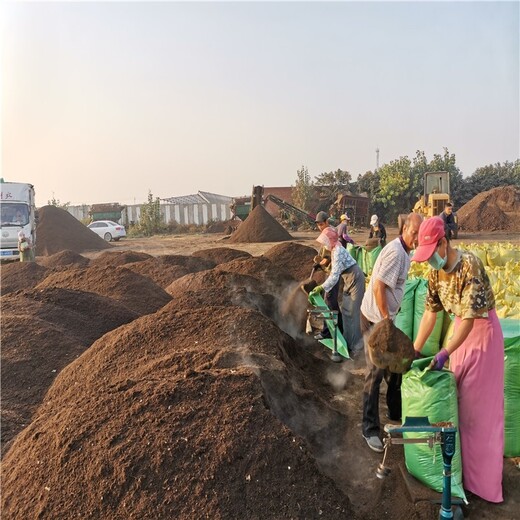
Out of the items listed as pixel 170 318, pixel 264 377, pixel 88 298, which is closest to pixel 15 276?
pixel 88 298

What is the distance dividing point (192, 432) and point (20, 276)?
8747mm

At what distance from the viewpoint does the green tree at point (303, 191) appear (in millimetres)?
29656

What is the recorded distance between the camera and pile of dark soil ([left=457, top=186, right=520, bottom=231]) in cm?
2502

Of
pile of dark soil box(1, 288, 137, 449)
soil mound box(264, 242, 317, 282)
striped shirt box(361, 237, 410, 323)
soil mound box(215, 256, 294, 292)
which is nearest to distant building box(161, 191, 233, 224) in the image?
soil mound box(264, 242, 317, 282)

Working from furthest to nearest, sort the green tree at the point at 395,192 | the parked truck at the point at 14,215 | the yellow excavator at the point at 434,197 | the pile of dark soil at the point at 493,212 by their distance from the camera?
1. the green tree at the point at 395,192
2. the pile of dark soil at the point at 493,212
3. the yellow excavator at the point at 434,197
4. the parked truck at the point at 14,215

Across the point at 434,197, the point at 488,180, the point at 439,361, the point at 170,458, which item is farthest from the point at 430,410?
the point at 488,180

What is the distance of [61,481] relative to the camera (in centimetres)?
265

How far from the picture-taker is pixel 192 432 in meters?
2.74

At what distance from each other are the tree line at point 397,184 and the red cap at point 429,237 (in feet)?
86.7

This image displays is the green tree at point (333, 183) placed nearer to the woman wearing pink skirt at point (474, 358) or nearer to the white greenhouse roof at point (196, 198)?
the white greenhouse roof at point (196, 198)

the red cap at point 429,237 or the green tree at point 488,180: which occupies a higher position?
the green tree at point 488,180

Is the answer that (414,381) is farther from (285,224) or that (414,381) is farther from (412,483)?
(285,224)

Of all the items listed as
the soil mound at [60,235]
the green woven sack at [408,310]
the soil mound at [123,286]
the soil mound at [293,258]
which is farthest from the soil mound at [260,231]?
the green woven sack at [408,310]

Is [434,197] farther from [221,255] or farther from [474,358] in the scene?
[474,358]
